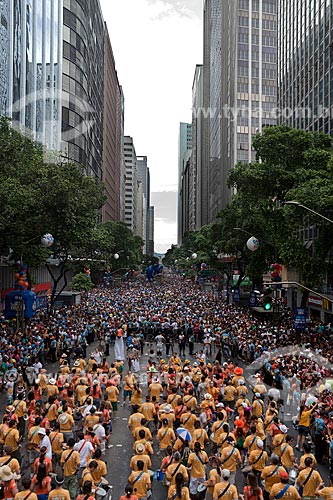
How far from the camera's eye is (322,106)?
3778cm

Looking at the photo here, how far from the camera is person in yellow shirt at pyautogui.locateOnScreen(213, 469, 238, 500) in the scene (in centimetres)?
784

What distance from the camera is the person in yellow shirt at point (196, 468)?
9055mm

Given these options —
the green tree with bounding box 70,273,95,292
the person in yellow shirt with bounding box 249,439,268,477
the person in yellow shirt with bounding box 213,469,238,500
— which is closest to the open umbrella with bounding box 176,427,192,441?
the person in yellow shirt with bounding box 249,439,268,477

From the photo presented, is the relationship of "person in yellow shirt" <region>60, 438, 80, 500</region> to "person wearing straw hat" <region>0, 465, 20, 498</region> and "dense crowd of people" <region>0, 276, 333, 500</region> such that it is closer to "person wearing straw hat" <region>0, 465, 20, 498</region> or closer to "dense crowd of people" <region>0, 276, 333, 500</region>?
"dense crowd of people" <region>0, 276, 333, 500</region>

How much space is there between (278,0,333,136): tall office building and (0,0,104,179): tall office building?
973 inches

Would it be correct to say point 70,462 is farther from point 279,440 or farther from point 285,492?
point 279,440

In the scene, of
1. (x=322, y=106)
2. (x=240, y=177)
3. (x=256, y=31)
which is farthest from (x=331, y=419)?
(x=256, y=31)

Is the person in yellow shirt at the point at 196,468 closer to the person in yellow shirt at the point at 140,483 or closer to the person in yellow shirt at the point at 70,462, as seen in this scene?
the person in yellow shirt at the point at 140,483

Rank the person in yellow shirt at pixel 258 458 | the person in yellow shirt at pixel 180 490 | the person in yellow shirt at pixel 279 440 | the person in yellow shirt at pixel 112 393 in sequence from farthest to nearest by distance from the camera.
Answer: the person in yellow shirt at pixel 112 393 → the person in yellow shirt at pixel 279 440 → the person in yellow shirt at pixel 258 458 → the person in yellow shirt at pixel 180 490

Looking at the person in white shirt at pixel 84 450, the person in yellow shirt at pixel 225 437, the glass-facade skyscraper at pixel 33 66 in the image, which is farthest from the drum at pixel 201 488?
the glass-facade skyscraper at pixel 33 66

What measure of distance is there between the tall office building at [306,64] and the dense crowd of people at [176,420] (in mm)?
20686

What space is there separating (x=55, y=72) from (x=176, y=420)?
56830 millimetres

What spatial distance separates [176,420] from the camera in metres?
12.0

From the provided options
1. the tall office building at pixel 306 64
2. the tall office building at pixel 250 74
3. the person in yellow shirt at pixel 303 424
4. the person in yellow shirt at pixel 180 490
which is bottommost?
the person in yellow shirt at pixel 303 424
